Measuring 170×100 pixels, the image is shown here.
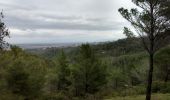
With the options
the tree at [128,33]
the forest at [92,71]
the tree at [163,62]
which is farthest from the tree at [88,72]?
the tree at [128,33]

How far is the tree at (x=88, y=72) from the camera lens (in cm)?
4850

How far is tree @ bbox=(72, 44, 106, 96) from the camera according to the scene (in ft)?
159

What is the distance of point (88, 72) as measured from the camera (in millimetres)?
48750

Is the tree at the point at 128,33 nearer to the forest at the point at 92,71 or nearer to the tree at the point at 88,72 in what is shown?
the forest at the point at 92,71

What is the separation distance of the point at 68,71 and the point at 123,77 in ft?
86.0

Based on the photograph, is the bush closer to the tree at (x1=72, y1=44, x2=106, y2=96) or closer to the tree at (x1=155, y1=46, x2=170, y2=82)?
the tree at (x1=155, y1=46, x2=170, y2=82)

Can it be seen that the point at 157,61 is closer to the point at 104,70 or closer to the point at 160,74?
the point at 160,74

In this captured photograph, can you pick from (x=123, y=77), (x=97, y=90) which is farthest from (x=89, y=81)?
(x=123, y=77)

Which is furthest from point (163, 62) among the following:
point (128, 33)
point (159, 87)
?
point (128, 33)

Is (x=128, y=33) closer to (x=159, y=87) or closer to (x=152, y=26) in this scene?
Answer: (x=152, y=26)

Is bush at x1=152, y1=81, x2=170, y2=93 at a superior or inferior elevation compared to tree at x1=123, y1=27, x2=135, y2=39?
inferior

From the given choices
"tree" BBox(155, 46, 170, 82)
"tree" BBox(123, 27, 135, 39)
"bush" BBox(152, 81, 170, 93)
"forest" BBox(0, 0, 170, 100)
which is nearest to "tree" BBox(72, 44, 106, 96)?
"forest" BBox(0, 0, 170, 100)

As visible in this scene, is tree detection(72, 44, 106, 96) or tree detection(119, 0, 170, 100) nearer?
tree detection(119, 0, 170, 100)

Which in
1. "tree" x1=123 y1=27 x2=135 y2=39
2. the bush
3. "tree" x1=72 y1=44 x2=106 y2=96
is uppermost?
"tree" x1=123 y1=27 x2=135 y2=39
